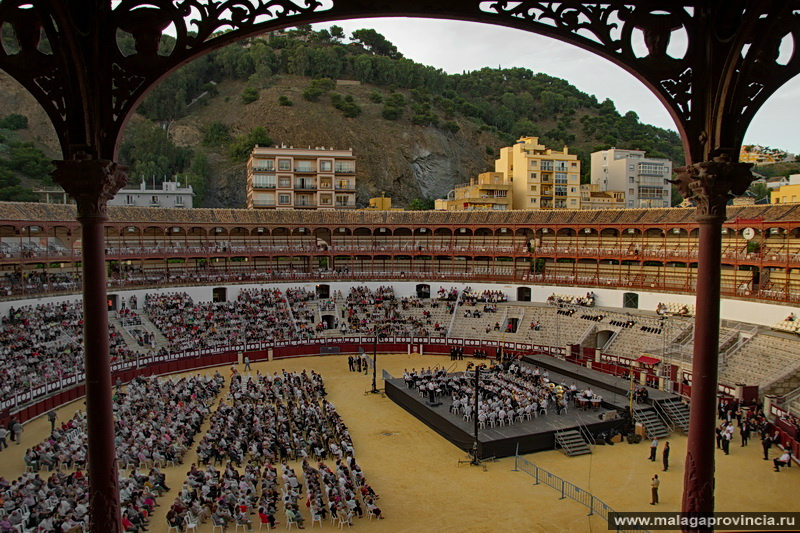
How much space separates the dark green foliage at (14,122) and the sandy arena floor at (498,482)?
103m

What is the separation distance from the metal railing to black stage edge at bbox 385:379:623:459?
3.14 feet

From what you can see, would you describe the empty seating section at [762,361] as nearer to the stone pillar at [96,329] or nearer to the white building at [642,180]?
the stone pillar at [96,329]

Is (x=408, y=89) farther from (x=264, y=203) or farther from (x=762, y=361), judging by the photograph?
(x=762, y=361)

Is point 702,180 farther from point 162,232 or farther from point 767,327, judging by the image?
point 162,232

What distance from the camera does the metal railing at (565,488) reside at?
19547 millimetres

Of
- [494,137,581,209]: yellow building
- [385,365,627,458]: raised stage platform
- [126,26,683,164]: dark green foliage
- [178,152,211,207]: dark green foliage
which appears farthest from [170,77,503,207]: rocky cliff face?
[385,365,627,458]: raised stage platform

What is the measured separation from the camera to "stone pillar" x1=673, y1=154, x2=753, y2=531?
6188 mm

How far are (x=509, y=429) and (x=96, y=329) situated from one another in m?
23.5

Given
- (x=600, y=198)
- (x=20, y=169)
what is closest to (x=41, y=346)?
(x=20, y=169)

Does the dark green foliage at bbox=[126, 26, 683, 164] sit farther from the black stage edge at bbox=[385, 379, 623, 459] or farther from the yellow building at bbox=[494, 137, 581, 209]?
the black stage edge at bbox=[385, 379, 623, 459]

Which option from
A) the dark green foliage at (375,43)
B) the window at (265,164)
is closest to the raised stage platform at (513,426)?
the window at (265,164)

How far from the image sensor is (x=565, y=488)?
71.6 feet

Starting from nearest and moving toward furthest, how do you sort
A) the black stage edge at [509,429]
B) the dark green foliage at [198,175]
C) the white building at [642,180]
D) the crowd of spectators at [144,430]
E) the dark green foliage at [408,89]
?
the crowd of spectators at [144,430]
the black stage edge at [509,429]
the white building at [642,180]
the dark green foliage at [198,175]
the dark green foliage at [408,89]

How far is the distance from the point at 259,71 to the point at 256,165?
66113 mm
